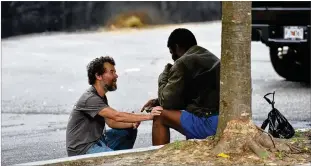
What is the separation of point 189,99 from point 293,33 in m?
5.24

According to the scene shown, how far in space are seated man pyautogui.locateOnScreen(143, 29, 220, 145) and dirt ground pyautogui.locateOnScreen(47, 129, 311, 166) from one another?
43cm

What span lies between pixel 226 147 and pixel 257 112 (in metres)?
4.15

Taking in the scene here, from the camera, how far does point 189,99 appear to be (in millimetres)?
7680

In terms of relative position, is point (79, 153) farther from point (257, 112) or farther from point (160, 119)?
point (257, 112)

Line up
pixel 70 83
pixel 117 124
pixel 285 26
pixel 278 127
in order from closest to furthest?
pixel 117 124 < pixel 278 127 < pixel 285 26 < pixel 70 83

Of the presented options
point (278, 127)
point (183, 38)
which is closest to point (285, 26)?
point (183, 38)

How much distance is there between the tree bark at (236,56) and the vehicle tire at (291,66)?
6573mm

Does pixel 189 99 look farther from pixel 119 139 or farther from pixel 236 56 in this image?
pixel 236 56

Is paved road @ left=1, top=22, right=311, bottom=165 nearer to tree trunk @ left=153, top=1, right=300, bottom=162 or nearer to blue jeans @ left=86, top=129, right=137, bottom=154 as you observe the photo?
blue jeans @ left=86, top=129, right=137, bottom=154

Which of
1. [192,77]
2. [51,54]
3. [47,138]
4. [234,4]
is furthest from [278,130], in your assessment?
[51,54]

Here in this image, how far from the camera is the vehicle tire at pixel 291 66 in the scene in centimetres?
1344

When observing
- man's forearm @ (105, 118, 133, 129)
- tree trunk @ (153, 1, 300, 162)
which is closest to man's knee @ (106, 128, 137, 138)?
man's forearm @ (105, 118, 133, 129)

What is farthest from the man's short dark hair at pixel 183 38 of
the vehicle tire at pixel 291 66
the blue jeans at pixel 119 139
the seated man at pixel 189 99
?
the vehicle tire at pixel 291 66

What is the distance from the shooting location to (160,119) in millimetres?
7516
